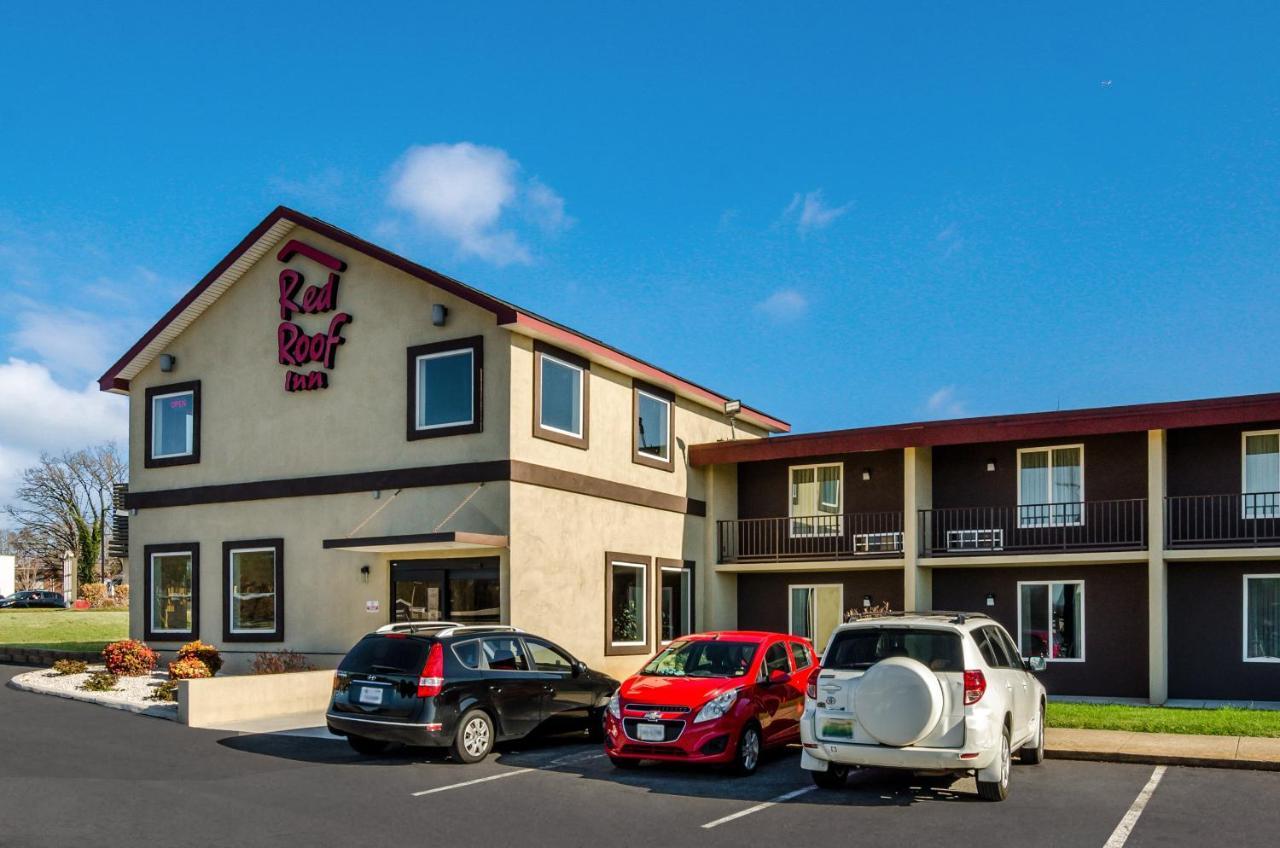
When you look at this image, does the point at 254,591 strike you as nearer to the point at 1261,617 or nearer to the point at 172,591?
the point at 172,591

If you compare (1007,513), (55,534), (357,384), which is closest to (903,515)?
(1007,513)

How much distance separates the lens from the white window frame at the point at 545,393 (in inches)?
782

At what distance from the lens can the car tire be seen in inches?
491

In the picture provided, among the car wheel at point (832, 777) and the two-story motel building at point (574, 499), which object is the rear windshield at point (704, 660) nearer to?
the car wheel at point (832, 777)

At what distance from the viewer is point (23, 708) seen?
17.4 metres

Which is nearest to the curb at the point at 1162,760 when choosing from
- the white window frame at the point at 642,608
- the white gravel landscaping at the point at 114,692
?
the white window frame at the point at 642,608

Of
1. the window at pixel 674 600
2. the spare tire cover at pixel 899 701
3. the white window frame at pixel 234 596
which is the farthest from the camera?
the window at pixel 674 600

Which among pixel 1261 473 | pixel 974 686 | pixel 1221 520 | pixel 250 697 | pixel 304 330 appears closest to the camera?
pixel 974 686

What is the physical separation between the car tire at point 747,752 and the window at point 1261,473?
496 inches

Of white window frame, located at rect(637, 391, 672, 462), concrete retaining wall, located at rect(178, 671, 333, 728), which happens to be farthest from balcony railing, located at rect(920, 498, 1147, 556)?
concrete retaining wall, located at rect(178, 671, 333, 728)

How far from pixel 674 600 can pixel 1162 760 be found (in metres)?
12.0

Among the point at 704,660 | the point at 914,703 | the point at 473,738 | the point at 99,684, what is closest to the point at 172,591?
the point at 99,684

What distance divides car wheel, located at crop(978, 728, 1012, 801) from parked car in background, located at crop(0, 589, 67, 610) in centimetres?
6044

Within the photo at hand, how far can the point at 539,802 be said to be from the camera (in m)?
11.0
